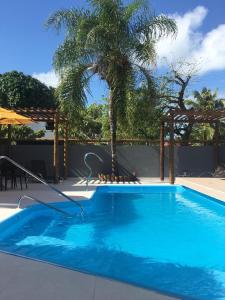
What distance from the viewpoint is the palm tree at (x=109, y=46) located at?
54.4ft

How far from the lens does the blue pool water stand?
19.0ft

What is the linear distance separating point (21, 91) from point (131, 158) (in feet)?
34.9

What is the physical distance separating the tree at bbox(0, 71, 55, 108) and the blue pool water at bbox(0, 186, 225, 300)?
16.0m

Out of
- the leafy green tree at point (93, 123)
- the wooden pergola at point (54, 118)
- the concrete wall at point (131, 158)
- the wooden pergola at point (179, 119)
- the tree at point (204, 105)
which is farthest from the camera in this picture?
the leafy green tree at point (93, 123)

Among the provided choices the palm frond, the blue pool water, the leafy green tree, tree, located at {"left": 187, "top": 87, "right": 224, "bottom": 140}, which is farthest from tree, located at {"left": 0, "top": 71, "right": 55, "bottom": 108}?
the blue pool water

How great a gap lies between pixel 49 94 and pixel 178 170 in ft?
41.3

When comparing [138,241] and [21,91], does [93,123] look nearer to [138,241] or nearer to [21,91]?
[21,91]

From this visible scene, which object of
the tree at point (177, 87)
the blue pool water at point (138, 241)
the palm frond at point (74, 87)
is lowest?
the blue pool water at point (138, 241)

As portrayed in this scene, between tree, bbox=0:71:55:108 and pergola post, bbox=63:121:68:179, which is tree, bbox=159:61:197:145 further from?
tree, bbox=0:71:55:108

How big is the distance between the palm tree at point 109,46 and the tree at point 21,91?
1103cm

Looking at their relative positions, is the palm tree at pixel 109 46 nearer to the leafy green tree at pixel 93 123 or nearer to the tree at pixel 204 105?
the tree at pixel 204 105

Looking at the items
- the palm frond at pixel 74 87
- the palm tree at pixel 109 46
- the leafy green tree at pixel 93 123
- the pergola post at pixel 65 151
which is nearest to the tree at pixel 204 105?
the leafy green tree at pixel 93 123

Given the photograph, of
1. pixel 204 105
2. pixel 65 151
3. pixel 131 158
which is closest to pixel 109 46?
pixel 65 151

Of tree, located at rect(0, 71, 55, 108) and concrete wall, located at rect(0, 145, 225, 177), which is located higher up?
tree, located at rect(0, 71, 55, 108)
